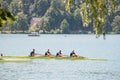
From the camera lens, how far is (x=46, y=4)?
196500 mm

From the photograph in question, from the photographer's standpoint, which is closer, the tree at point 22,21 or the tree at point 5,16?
the tree at point 5,16

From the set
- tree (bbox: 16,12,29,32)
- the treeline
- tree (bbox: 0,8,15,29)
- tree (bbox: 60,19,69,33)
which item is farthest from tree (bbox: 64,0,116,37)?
tree (bbox: 60,19,69,33)

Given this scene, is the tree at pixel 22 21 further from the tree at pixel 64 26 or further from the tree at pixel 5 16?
the tree at pixel 5 16

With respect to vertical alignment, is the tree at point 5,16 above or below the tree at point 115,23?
above

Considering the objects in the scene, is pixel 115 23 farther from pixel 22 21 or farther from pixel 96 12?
pixel 96 12

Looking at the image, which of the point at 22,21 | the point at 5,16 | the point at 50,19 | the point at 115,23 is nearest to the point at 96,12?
the point at 5,16

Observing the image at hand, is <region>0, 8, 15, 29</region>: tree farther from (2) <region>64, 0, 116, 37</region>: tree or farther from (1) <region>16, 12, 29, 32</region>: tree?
(1) <region>16, 12, 29, 32</region>: tree

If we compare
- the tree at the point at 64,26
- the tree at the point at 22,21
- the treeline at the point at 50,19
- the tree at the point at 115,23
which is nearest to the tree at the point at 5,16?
the tree at the point at 115,23

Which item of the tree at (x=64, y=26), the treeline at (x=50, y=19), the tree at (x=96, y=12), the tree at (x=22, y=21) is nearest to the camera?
the tree at (x=96, y=12)

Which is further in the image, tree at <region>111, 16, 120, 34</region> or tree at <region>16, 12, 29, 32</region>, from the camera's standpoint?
tree at <region>16, 12, 29, 32</region>

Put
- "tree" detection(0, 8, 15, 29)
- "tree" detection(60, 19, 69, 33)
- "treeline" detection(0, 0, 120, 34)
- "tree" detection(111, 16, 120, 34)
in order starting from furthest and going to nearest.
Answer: "tree" detection(60, 19, 69, 33) < "treeline" detection(0, 0, 120, 34) < "tree" detection(111, 16, 120, 34) < "tree" detection(0, 8, 15, 29)

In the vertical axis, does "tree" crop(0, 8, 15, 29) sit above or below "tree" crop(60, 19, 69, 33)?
above

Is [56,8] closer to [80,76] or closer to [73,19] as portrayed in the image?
[73,19]

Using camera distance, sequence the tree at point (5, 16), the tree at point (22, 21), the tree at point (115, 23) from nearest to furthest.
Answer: the tree at point (5, 16)
the tree at point (115, 23)
the tree at point (22, 21)
